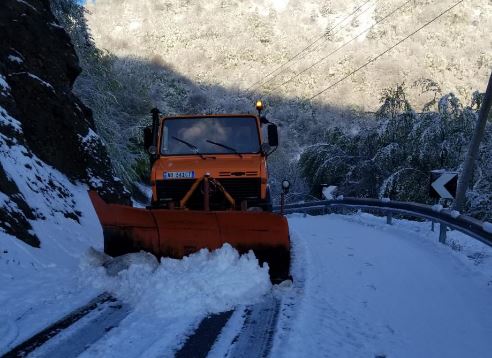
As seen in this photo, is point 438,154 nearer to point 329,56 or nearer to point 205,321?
point 205,321

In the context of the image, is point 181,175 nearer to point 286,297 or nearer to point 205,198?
point 205,198

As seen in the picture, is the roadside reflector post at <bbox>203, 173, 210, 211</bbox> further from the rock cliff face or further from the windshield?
the rock cliff face

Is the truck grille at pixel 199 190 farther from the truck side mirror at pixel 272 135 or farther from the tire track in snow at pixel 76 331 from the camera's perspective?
the tire track in snow at pixel 76 331

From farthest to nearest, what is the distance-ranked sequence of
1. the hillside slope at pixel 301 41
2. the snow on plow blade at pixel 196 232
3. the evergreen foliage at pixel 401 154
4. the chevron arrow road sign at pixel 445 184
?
1. the hillside slope at pixel 301 41
2. the evergreen foliage at pixel 401 154
3. the chevron arrow road sign at pixel 445 184
4. the snow on plow blade at pixel 196 232

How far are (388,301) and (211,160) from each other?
9.68 feet

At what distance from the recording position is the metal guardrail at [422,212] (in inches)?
248

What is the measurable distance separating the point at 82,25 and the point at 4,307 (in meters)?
12.6

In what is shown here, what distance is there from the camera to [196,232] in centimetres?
532

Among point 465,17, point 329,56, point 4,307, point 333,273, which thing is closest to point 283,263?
point 333,273

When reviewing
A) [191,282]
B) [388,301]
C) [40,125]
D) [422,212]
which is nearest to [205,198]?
[191,282]

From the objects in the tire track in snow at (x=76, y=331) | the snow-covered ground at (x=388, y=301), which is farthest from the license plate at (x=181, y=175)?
the tire track in snow at (x=76, y=331)

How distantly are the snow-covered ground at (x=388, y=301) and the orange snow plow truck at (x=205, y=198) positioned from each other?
2.51ft

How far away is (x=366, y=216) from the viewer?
1284 centimetres

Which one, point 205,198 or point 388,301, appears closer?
point 388,301
